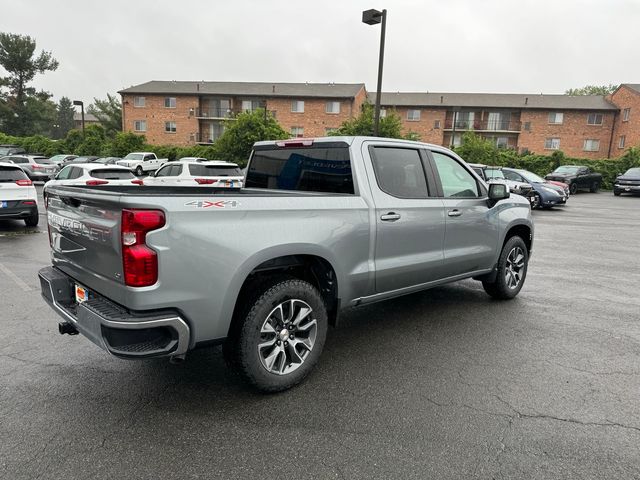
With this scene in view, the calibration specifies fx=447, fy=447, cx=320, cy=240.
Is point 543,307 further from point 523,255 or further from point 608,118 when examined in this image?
point 608,118

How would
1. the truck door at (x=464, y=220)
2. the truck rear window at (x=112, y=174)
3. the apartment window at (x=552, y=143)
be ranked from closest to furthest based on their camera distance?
the truck door at (x=464, y=220) → the truck rear window at (x=112, y=174) → the apartment window at (x=552, y=143)

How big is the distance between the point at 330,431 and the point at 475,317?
2.79m

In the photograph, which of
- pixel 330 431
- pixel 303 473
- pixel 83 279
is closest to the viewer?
pixel 303 473

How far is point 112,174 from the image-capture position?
12.6m

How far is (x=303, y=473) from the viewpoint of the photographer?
2428 mm

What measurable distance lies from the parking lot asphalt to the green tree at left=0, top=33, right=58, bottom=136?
2968 inches

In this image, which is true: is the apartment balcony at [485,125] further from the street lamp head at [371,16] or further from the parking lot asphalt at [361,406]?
the parking lot asphalt at [361,406]

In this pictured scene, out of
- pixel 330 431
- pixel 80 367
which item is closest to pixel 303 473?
pixel 330 431

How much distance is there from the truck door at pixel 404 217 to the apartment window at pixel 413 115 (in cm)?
4462

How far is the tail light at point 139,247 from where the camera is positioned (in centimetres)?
253

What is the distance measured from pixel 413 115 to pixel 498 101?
29.7 feet

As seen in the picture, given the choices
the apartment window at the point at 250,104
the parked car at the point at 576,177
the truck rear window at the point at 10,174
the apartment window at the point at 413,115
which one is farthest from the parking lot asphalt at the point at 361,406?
the apartment window at the point at 250,104

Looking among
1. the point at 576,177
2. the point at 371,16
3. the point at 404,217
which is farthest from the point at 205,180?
the point at 576,177

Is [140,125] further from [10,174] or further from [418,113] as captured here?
[10,174]
